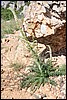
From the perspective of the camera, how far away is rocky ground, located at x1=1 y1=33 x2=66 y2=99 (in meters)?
5.36

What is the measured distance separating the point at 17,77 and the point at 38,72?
0.44 m

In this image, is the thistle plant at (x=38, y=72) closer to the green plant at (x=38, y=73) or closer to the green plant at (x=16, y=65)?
the green plant at (x=38, y=73)

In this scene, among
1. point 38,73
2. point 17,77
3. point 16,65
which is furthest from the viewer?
point 16,65

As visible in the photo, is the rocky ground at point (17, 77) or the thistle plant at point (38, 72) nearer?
the rocky ground at point (17, 77)

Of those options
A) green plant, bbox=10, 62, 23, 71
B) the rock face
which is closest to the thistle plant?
green plant, bbox=10, 62, 23, 71

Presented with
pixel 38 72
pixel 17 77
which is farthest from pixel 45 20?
pixel 17 77

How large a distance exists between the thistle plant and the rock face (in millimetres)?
467

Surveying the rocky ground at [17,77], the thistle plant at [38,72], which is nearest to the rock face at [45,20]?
the thistle plant at [38,72]

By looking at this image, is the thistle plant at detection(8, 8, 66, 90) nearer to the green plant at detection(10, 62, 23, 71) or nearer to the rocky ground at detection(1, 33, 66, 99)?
the rocky ground at detection(1, 33, 66, 99)

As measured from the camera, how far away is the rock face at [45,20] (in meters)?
6.08

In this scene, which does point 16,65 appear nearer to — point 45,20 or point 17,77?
point 17,77

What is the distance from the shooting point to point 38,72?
19.3 ft

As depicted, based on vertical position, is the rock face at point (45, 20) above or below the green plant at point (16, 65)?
above

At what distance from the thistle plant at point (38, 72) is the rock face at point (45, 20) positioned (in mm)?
467
